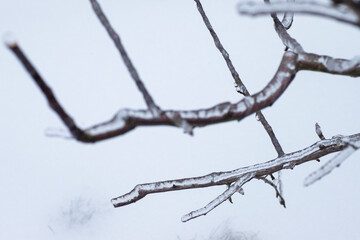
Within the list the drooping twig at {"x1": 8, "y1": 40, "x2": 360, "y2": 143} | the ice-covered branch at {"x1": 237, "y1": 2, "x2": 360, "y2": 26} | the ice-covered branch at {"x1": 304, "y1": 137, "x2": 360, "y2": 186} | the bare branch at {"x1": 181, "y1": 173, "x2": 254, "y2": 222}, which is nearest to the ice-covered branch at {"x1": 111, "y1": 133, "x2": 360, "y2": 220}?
the bare branch at {"x1": 181, "y1": 173, "x2": 254, "y2": 222}

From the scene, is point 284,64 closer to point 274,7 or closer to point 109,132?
point 274,7

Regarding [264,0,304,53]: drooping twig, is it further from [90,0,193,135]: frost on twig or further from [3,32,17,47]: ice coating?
[3,32,17,47]: ice coating

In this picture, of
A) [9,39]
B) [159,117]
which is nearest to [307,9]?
[159,117]

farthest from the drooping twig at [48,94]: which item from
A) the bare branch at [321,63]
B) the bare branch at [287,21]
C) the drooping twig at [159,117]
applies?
the bare branch at [287,21]

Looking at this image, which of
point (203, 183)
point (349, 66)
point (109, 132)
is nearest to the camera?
point (109, 132)

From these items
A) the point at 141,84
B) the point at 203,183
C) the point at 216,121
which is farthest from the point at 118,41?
the point at 203,183

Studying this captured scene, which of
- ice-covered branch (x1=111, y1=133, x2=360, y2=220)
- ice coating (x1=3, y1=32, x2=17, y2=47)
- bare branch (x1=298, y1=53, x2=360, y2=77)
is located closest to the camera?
ice coating (x1=3, y1=32, x2=17, y2=47)
